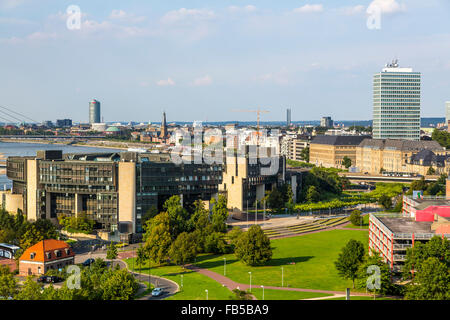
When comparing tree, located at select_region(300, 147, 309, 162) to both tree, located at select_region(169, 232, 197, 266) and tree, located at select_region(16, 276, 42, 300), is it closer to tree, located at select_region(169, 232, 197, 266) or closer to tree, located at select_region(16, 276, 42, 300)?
tree, located at select_region(169, 232, 197, 266)

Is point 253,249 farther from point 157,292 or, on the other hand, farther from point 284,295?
point 157,292

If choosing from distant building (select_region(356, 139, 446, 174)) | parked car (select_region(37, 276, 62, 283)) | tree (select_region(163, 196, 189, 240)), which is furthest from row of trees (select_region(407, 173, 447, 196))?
parked car (select_region(37, 276, 62, 283))

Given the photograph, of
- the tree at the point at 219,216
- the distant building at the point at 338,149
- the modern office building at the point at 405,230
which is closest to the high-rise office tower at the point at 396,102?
the distant building at the point at 338,149

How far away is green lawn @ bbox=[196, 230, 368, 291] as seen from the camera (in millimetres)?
47250

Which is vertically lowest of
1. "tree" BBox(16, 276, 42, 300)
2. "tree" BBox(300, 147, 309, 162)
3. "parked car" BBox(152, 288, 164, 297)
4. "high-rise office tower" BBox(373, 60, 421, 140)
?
"parked car" BBox(152, 288, 164, 297)

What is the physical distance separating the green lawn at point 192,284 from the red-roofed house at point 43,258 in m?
6.68

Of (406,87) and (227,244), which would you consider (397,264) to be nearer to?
(227,244)

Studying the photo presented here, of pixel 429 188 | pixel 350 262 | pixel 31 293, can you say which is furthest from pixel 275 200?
pixel 31 293

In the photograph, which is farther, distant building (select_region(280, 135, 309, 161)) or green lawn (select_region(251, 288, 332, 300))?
distant building (select_region(280, 135, 309, 161))

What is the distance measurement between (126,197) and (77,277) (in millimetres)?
33856

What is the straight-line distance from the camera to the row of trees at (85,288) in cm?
3550

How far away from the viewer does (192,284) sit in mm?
46781

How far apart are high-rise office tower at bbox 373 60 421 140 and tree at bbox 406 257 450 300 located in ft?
435
